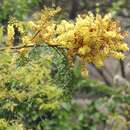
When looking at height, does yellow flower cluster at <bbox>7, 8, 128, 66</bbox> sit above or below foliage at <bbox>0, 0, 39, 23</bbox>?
below

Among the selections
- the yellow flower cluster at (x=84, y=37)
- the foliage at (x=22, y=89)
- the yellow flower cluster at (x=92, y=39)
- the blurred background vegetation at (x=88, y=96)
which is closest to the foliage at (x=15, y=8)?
the blurred background vegetation at (x=88, y=96)

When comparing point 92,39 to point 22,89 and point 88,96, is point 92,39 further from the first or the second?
point 88,96

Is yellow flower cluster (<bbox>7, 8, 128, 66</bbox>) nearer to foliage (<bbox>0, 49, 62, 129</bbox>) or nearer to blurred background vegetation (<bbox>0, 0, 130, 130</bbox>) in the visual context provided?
foliage (<bbox>0, 49, 62, 129</bbox>)

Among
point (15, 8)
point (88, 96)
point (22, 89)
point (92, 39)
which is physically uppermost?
point (15, 8)

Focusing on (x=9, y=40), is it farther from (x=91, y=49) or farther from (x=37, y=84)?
(x=37, y=84)

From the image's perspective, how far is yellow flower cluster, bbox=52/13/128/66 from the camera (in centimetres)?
296

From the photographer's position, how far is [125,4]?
8.33m

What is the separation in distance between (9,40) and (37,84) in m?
1.46

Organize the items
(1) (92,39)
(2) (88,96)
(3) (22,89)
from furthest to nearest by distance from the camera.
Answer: (2) (88,96)
(3) (22,89)
(1) (92,39)

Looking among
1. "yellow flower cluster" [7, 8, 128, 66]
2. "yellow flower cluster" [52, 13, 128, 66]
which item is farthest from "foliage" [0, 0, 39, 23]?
"yellow flower cluster" [52, 13, 128, 66]

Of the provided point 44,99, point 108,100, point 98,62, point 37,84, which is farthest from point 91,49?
point 108,100

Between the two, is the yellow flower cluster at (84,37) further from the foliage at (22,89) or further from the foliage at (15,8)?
the foliage at (15,8)

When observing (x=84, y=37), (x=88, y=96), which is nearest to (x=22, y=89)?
(x=84, y=37)

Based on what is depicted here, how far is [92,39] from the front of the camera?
295 cm
